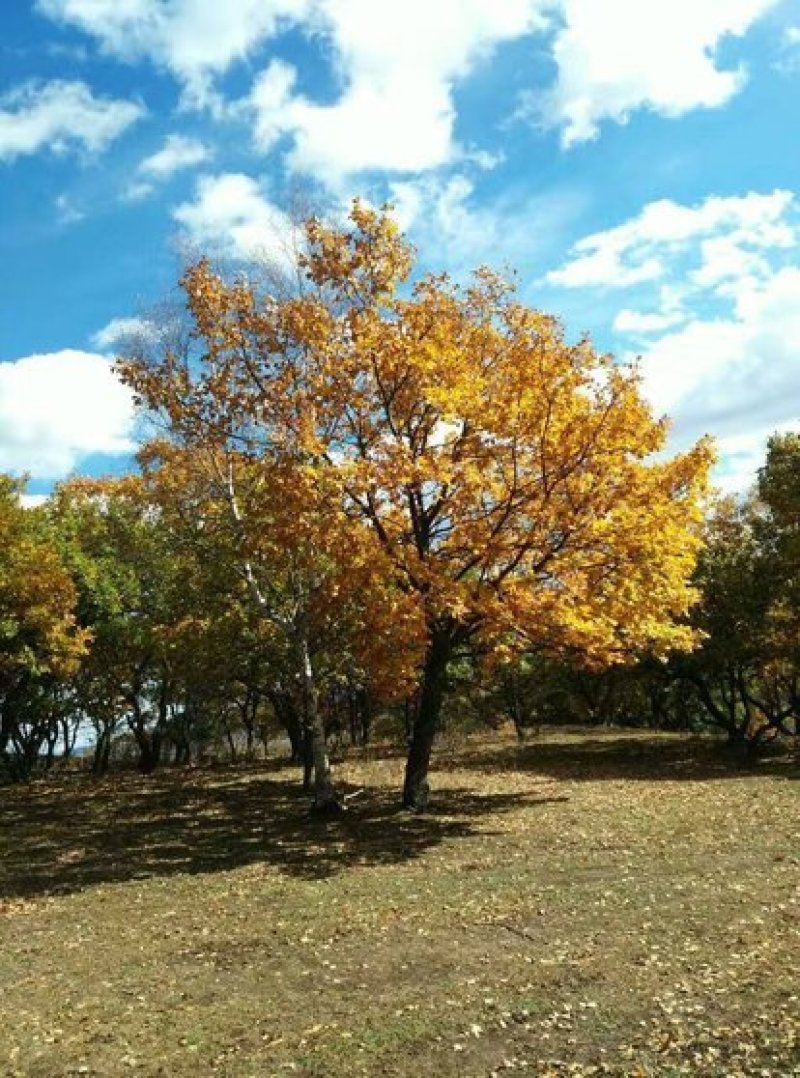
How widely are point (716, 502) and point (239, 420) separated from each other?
26070mm

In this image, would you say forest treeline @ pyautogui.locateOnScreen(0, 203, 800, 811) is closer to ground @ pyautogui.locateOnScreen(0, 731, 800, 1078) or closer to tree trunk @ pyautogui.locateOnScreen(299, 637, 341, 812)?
tree trunk @ pyautogui.locateOnScreen(299, 637, 341, 812)

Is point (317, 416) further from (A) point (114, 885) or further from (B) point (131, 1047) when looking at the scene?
(B) point (131, 1047)

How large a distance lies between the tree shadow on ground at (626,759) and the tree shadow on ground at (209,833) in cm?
671

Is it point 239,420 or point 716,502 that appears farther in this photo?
point 716,502

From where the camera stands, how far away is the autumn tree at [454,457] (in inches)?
758

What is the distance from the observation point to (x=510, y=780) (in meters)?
30.5

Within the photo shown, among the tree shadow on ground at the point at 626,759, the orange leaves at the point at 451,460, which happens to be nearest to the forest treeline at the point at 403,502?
the orange leaves at the point at 451,460

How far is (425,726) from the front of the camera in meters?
23.9

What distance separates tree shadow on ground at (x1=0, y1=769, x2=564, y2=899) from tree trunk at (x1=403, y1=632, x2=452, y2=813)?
661 millimetres

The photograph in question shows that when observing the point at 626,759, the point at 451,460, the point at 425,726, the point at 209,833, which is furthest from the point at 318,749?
the point at 626,759

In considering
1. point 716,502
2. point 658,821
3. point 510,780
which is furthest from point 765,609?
point 658,821

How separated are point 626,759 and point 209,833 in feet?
63.2

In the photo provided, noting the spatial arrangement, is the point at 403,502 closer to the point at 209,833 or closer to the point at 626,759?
the point at 209,833

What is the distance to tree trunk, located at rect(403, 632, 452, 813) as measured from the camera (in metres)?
22.9
